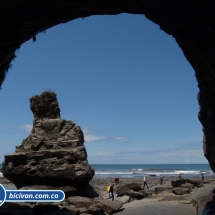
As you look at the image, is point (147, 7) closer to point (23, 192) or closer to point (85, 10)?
point (85, 10)

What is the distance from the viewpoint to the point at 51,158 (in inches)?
716

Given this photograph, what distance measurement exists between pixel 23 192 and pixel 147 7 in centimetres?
751

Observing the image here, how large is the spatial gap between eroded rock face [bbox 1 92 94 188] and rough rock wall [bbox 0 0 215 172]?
411 inches

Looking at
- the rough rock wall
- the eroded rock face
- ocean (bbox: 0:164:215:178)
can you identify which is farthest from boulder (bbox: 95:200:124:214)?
ocean (bbox: 0:164:215:178)

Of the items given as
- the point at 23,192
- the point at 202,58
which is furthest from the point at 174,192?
the point at 202,58

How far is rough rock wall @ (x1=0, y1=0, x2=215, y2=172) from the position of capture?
16.5 feet

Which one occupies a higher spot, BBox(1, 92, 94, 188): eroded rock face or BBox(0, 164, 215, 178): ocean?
BBox(1, 92, 94, 188): eroded rock face

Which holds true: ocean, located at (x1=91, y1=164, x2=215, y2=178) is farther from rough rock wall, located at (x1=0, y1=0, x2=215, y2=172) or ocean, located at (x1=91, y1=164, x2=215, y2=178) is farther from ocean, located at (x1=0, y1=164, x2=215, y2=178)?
rough rock wall, located at (x1=0, y1=0, x2=215, y2=172)

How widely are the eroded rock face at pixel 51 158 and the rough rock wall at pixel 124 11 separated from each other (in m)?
10.4

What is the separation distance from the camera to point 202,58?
666 cm

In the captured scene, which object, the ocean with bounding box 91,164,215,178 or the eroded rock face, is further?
the ocean with bounding box 91,164,215,178

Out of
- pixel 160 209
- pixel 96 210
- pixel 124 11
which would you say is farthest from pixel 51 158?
pixel 124 11

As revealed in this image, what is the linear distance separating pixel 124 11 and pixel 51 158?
1307cm

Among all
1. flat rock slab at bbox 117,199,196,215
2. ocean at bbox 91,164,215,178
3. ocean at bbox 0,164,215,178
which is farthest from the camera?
ocean at bbox 0,164,215,178
